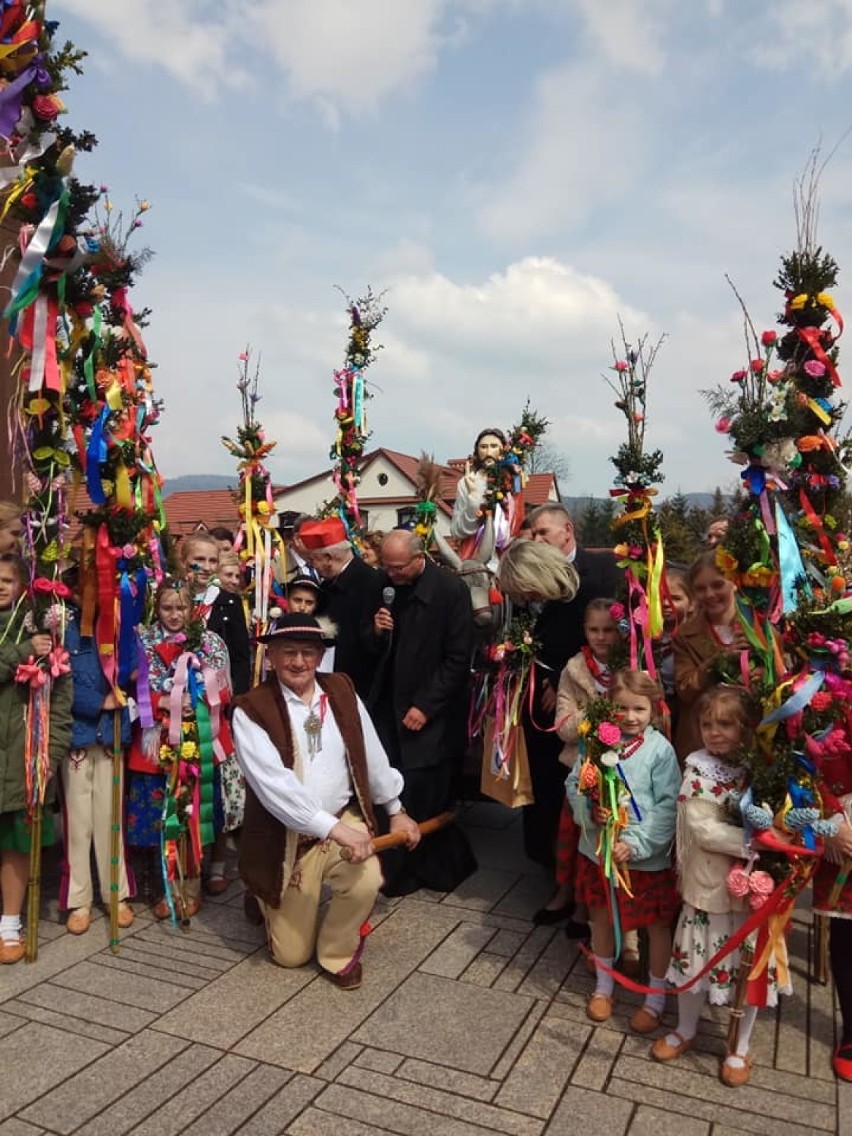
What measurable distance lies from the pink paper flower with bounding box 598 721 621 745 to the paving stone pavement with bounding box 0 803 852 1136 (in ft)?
3.78

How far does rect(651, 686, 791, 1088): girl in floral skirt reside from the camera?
10.9 ft

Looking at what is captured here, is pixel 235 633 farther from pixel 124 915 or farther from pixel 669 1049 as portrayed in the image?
pixel 669 1049

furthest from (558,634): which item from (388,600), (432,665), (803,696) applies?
(803,696)

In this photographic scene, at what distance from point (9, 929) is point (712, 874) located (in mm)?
3190

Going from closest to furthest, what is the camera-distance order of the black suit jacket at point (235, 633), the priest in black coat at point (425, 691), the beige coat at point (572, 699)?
the beige coat at point (572, 699) < the priest in black coat at point (425, 691) < the black suit jacket at point (235, 633)

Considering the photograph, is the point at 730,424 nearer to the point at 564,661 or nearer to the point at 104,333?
the point at 564,661

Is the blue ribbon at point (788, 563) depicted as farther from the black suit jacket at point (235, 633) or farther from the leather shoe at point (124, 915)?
the black suit jacket at point (235, 633)

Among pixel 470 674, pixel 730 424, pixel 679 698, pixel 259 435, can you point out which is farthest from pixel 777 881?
pixel 259 435

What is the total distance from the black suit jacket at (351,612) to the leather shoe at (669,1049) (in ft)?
8.58

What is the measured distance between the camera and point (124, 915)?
461cm

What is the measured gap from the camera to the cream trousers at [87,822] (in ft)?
15.1

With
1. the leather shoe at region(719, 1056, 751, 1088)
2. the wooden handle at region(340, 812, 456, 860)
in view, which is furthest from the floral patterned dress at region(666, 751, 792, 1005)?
the wooden handle at region(340, 812, 456, 860)

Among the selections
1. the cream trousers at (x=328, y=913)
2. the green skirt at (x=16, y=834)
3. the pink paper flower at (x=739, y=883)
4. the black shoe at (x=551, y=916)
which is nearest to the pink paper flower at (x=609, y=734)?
the pink paper flower at (x=739, y=883)

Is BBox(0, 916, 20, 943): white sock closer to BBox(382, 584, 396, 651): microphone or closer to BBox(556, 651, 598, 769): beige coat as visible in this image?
BBox(382, 584, 396, 651): microphone
